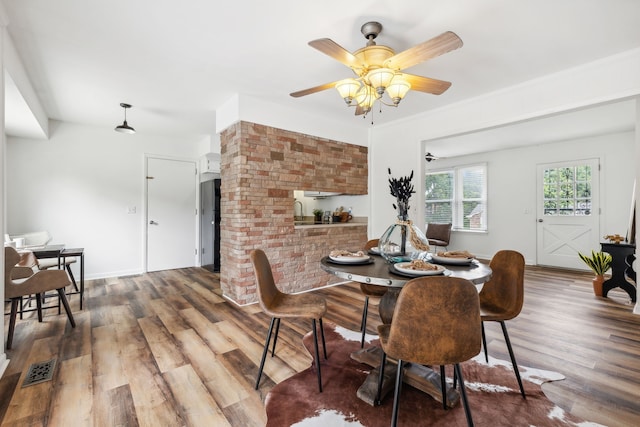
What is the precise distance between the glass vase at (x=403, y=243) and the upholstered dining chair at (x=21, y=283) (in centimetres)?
300

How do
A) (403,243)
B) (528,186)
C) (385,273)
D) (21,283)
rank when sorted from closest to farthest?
(385,273) < (403,243) < (21,283) < (528,186)

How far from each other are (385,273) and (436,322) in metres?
0.38

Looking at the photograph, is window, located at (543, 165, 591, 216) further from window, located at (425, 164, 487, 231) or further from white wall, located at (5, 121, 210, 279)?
white wall, located at (5, 121, 210, 279)

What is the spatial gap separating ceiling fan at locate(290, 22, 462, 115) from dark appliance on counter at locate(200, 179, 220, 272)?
3354 millimetres

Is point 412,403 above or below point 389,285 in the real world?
below

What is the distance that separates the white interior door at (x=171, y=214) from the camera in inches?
202

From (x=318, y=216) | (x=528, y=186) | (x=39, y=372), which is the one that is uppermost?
(x=528, y=186)

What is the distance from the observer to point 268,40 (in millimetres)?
2320

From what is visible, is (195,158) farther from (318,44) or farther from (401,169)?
(318,44)

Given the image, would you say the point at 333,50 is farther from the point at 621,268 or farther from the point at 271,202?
the point at 621,268

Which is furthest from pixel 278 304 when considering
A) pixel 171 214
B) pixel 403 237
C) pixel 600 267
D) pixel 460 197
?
pixel 460 197

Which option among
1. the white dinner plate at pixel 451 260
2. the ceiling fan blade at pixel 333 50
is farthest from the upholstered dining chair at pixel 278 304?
the ceiling fan blade at pixel 333 50

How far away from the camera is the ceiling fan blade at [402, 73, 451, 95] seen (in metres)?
2.12

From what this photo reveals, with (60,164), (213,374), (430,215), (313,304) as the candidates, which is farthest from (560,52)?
(60,164)
